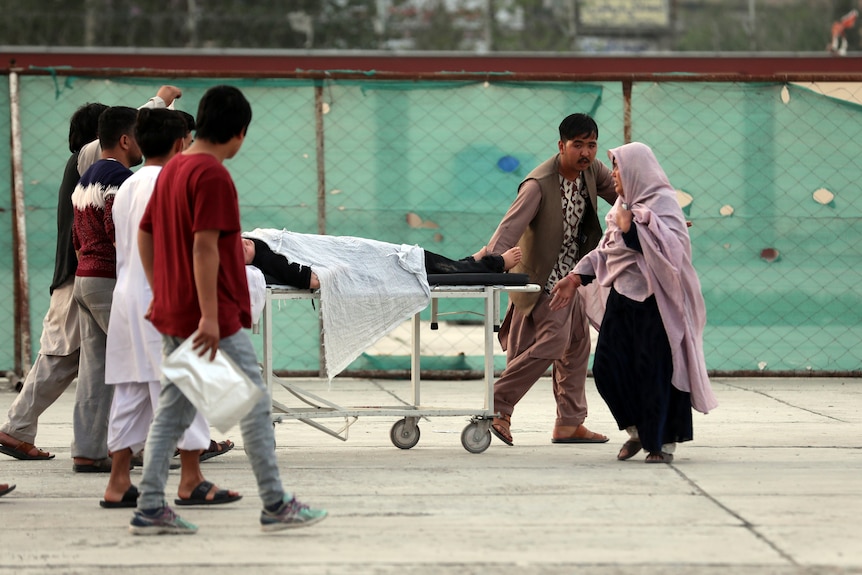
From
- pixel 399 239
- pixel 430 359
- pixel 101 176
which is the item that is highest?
pixel 101 176

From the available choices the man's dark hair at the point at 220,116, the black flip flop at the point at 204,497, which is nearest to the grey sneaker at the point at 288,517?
the black flip flop at the point at 204,497

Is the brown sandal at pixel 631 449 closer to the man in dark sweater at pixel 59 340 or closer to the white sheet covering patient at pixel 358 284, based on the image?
the white sheet covering patient at pixel 358 284

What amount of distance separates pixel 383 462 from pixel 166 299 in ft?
6.55

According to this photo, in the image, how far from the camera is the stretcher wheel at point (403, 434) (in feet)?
23.9

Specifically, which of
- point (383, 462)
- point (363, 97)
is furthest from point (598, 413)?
point (363, 97)

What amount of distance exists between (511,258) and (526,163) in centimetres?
336

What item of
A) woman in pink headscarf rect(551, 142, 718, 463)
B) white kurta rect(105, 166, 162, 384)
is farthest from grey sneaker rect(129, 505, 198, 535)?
woman in pink headscarf rect(551, 142, 718, 463)

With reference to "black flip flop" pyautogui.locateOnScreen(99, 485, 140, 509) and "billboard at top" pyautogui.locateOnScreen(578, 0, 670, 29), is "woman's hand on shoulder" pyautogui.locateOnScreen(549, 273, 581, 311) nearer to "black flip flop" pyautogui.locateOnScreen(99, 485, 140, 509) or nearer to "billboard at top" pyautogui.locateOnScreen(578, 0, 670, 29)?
"black flip flop" pyautogui.locateOnScreen(99, 485, 140, 509)

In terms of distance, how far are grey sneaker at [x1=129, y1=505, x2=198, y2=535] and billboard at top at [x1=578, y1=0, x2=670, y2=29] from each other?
15.2 m

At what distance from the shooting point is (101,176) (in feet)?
20.5

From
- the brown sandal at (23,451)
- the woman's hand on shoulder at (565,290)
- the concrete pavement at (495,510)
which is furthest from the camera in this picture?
the woman's hand on shoulder at (565,290)

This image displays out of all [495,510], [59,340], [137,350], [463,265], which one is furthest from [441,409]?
[59,340]

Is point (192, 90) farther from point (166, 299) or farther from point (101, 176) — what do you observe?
point (166, 299)

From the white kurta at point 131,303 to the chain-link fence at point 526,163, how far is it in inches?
174
